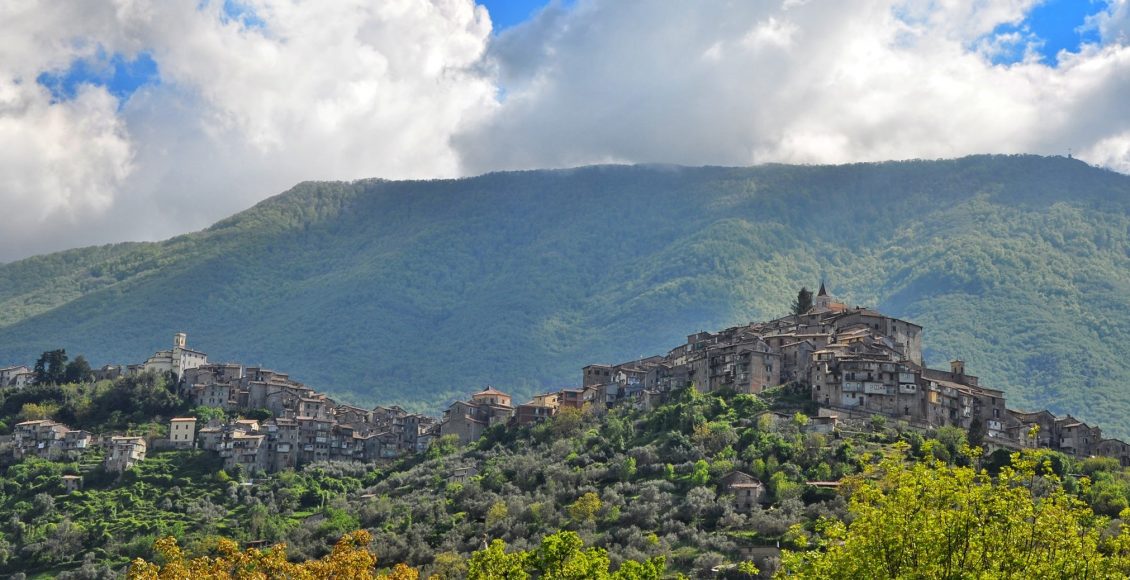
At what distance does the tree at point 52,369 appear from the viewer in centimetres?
14625

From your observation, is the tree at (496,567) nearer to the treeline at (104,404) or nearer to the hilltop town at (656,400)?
the hilltop town at (656,400)

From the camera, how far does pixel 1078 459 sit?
103938 mm

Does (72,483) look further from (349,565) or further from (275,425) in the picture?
(349,565)

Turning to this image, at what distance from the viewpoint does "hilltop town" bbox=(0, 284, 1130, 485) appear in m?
109

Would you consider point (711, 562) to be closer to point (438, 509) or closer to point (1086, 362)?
point (438, 509)

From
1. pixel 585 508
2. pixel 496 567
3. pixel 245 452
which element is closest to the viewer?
pixel 496 567

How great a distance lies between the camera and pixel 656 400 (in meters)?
120

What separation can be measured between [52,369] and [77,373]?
2.47 m

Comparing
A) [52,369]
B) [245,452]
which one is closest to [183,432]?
[245,452]

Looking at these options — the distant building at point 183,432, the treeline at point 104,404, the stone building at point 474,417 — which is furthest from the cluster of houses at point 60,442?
the stone building at point 474,417

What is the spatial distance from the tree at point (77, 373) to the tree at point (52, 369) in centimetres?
28

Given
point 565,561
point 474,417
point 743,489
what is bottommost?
point 565,561

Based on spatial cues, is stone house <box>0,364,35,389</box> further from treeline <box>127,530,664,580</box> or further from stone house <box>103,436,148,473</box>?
treeline <box>127,530,664,580</box>

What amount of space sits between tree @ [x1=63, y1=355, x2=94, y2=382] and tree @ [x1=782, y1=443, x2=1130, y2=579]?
399 feet
